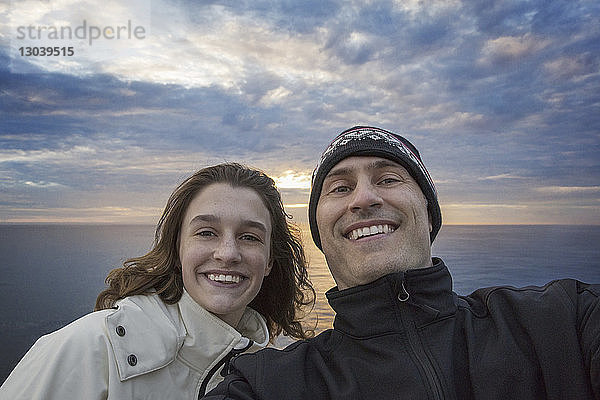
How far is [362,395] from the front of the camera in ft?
7.39

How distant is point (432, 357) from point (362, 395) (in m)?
0.37

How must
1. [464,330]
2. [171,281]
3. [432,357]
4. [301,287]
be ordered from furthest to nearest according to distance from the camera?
[301,287] < [171,281] < [464,330] < [432,357]

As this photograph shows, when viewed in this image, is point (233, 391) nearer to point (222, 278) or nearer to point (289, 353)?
point (289, 353)

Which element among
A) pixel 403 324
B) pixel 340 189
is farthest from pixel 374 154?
pixel 403 324

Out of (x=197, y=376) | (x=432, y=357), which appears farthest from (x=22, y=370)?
(x=432, y=357)

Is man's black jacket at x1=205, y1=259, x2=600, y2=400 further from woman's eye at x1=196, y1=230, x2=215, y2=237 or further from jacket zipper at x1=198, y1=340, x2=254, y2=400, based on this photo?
woman's eye at x1=196, y1=230, x2=215, y2=237

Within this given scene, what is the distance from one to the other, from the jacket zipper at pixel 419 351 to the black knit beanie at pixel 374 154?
844 millimetres

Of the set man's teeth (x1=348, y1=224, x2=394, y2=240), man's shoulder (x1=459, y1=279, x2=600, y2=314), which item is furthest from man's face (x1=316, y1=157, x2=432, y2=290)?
man's shoulder (x1=459, y1=279, x2=600, y2=314)

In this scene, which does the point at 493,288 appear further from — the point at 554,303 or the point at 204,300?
the point at 204,300

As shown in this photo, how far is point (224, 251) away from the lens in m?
2.98

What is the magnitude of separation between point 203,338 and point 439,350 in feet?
4.50

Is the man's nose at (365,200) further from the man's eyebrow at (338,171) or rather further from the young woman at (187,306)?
the young woman at (187,306)

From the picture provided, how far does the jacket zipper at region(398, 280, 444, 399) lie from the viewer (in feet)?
7.00

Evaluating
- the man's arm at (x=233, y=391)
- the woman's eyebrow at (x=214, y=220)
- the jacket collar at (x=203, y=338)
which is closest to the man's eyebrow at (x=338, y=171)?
the woman's eyebrow at (x=214, y=220)
